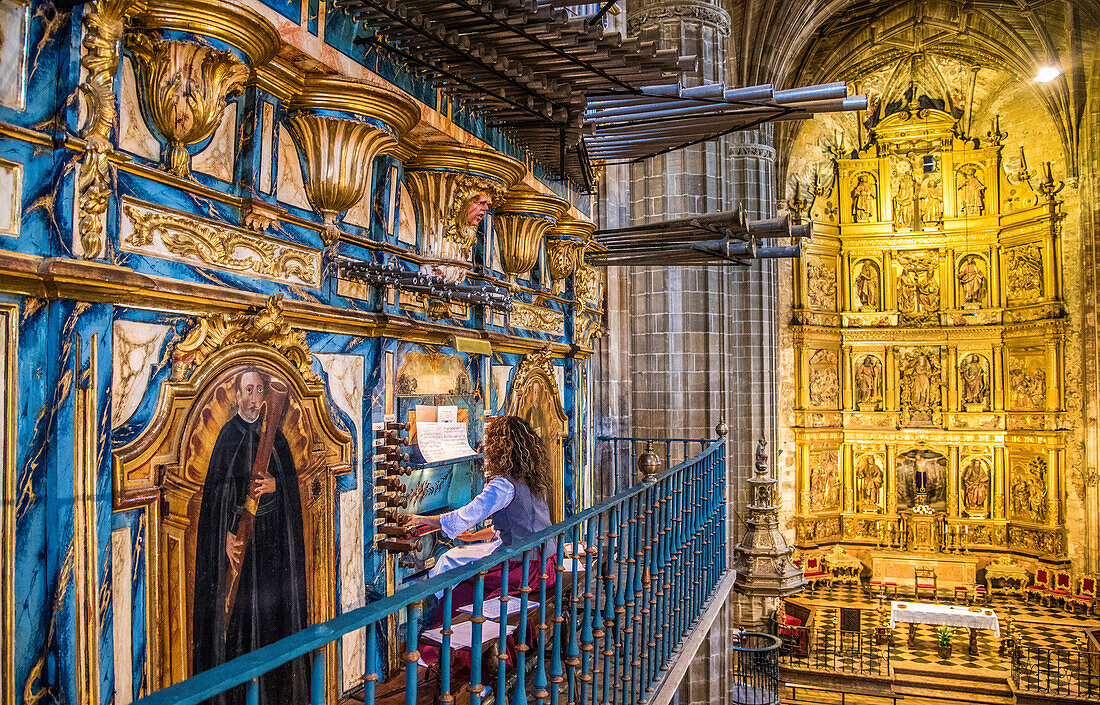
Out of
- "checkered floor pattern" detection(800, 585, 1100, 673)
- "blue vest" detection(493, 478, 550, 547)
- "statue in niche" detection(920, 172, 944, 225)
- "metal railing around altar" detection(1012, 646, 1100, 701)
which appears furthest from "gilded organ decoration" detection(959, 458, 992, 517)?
"blue vest" detection(493, 478, 550, 547)

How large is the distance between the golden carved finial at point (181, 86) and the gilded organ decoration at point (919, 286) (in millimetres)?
20001

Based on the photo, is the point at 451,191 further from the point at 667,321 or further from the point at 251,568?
the point at 667,321

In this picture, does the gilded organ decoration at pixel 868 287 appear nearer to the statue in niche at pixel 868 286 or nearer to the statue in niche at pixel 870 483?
the statue in niche at pixel 868 286

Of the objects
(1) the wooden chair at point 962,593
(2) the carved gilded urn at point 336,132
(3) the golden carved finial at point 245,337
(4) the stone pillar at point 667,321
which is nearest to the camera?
(3) the golden carved finial at point 245,337

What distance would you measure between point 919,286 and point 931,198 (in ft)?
7.65

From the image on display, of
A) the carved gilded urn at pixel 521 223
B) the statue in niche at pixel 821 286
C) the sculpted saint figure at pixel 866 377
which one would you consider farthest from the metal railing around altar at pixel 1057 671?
the carved gilded urn at pixel 521 223

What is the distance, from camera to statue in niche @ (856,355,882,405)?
797 inches

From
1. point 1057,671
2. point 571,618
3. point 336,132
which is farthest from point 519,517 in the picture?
point 1057,671

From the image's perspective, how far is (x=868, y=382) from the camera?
66.6ft

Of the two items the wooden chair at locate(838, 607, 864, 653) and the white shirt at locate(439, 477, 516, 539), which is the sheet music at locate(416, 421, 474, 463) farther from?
the wooden chair at locate(838, 607, 864, 653)

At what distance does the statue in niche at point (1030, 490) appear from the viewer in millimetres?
17844

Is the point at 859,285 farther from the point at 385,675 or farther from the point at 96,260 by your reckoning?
the point at 96,260

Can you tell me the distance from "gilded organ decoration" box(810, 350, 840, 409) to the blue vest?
1677 centimetres

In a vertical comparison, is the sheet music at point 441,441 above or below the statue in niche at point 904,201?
below
